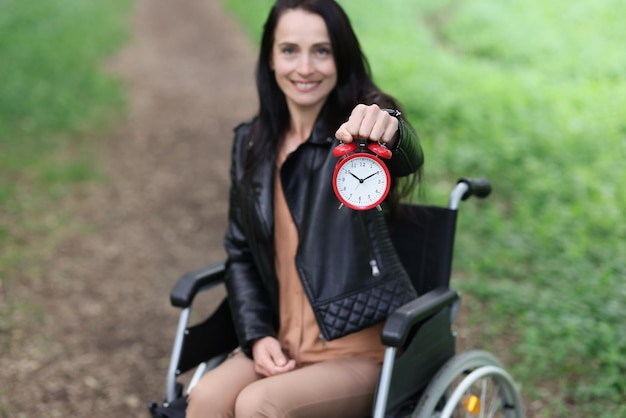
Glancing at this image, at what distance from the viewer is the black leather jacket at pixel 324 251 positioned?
7.85 ft

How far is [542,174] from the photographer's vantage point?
18.8 ft

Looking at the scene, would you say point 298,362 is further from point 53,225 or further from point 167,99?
point 167,99

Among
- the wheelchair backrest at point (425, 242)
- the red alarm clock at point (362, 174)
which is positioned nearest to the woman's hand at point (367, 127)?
the red alarm clock at point (362, 174)

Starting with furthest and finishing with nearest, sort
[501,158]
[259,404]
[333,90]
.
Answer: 1. [501,158]
2. [333,90]
3. [259,404]

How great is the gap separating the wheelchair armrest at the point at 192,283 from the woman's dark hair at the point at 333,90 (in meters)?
0.41

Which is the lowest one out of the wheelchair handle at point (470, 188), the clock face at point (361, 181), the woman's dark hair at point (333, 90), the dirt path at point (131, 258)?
the dirt path at point (131, 258)

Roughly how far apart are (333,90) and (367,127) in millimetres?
698

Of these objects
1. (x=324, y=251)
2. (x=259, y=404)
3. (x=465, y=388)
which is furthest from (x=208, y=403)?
(x=465, y=388)

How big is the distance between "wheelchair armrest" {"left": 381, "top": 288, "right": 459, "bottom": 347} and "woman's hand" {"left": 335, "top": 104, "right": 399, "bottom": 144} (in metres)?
0.58

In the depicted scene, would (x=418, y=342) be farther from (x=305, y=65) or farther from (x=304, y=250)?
(x=305, y=65)

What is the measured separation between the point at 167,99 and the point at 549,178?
18.7 feet

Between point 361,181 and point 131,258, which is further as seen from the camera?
point 131,258

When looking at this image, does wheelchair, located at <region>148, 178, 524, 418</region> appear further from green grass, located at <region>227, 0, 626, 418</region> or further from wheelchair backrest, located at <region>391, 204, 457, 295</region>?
green grass, located at <region>227, 0, 626, 418</region>

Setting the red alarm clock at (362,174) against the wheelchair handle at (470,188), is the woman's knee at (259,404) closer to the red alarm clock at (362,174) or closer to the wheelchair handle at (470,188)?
the red alarm clock at (362,174)
